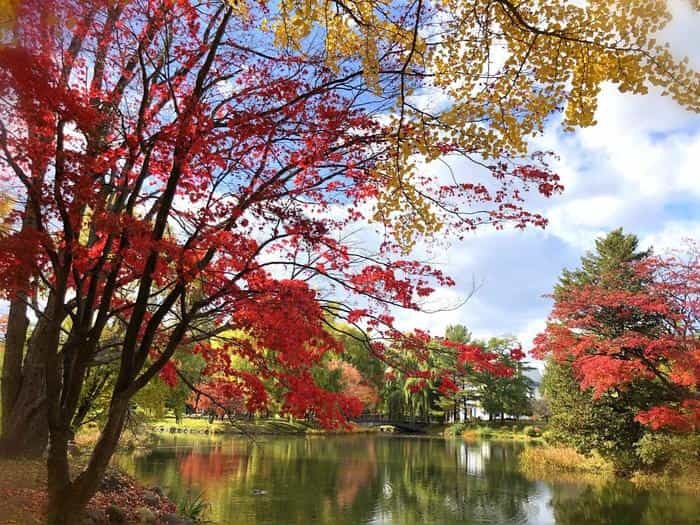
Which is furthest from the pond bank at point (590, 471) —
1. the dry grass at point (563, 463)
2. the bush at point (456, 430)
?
the bush at point (456, 430)

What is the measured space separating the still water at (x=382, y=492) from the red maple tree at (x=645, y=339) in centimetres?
277

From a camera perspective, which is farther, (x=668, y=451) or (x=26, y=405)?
(x=668, y=451)

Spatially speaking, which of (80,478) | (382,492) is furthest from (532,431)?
(80,478)

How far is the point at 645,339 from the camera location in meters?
14.0

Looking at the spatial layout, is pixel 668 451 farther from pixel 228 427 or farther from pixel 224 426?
pixel 224 426

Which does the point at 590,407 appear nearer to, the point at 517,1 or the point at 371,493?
the point at 371,493

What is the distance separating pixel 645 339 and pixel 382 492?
795 cm

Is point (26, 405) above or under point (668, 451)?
above

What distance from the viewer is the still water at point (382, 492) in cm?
1024

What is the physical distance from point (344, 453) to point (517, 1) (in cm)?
2069

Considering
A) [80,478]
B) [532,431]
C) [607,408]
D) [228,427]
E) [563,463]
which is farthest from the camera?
[532,431]

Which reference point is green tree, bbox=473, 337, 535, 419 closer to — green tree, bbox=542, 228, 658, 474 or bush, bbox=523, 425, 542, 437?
bush, bbox=523, 425, 542, 437

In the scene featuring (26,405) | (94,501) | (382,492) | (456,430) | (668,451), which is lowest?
(456,430)

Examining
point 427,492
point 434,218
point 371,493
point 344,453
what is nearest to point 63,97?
point 434,218
